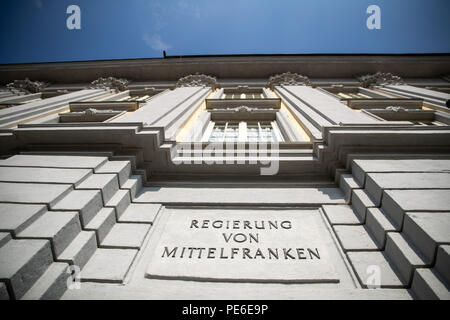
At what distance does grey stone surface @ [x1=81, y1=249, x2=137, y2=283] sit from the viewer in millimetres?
3057

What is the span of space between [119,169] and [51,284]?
2.21 m

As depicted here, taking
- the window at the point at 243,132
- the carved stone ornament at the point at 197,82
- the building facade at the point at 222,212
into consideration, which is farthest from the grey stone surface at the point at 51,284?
the carved stone ornament at the point at 197,82

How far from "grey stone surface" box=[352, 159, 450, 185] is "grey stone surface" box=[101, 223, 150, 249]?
411 cm

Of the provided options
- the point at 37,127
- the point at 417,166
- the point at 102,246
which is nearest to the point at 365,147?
the point at 417,166

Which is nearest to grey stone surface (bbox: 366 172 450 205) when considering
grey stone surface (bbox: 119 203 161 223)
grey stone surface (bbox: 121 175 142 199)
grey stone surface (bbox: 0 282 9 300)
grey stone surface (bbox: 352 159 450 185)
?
grey stone surface (bbox: 352 159 450 185)

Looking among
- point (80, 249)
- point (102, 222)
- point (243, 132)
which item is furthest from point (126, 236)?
point (243, 132)

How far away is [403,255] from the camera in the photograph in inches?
113

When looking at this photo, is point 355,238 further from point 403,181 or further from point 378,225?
point 403,181

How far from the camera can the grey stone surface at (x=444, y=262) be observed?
2492 millimetres

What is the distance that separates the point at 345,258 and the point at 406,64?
60.7 feet

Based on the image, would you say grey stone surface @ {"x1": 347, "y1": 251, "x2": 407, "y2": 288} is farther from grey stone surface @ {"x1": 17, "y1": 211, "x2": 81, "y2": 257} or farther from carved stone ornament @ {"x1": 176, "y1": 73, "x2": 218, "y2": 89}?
carved stone ornament @ {"x1": 176, "y1": 73, "x2": 218, "y2": 89}

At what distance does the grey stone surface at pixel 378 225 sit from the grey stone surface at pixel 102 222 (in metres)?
4.32
